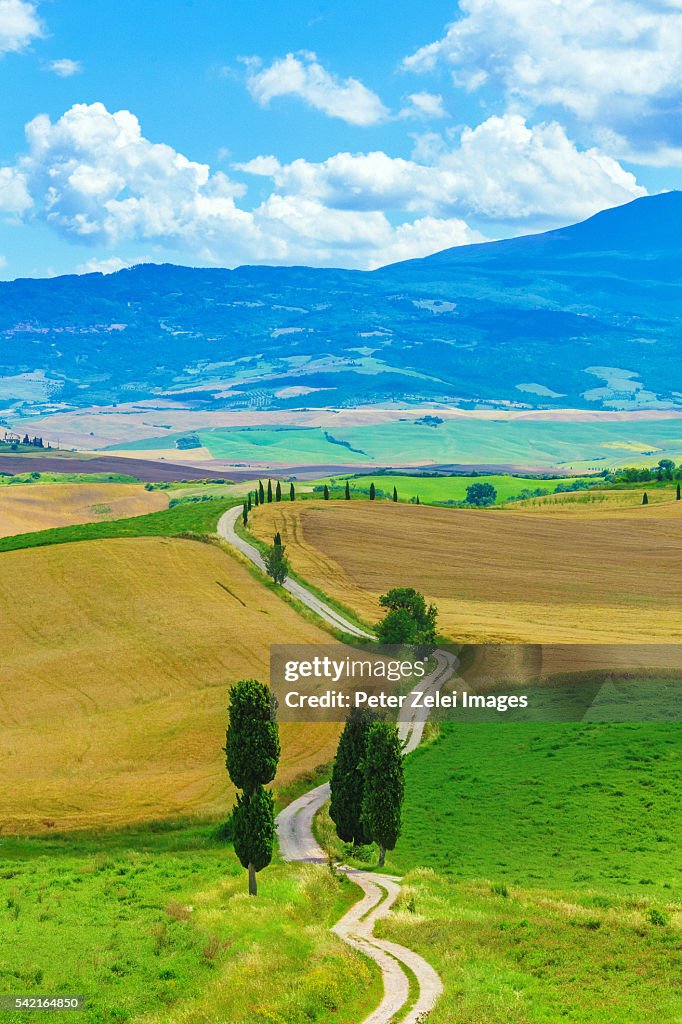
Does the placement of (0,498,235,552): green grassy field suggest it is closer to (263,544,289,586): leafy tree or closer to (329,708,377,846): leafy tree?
(263,544,289,586): leafy tree

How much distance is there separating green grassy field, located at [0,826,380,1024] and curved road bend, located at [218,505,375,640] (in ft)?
165

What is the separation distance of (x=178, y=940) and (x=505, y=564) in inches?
3799

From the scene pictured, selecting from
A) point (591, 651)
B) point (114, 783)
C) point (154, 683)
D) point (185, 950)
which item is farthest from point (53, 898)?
point (591, 651)

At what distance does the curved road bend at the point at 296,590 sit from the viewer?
101 metres

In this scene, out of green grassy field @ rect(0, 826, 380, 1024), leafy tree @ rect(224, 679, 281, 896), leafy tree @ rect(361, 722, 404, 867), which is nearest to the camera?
green grassy field @ rect(0, 826, 380, 1024)

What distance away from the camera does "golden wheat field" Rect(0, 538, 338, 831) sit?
61594 millimetres

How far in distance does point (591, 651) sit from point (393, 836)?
138 feet

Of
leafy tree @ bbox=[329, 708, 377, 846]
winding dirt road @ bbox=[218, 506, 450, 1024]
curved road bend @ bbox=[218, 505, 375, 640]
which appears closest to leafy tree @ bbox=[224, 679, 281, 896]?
winding dirt road @ bbox=[218, 506, 450, 1024]

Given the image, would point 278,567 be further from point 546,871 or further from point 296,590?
point 546,871

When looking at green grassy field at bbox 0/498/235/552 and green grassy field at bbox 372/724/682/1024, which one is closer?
green grassy field at bbox 372/724/682/1024

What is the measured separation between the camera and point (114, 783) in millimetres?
63000

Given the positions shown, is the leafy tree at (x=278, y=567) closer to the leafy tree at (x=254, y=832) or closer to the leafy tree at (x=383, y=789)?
the leafy tree at (x=383, y=789)

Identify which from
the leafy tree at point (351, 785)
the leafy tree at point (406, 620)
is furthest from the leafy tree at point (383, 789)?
the leafy tree at point (406, 620)

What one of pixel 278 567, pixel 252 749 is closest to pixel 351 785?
pixel 252 749
